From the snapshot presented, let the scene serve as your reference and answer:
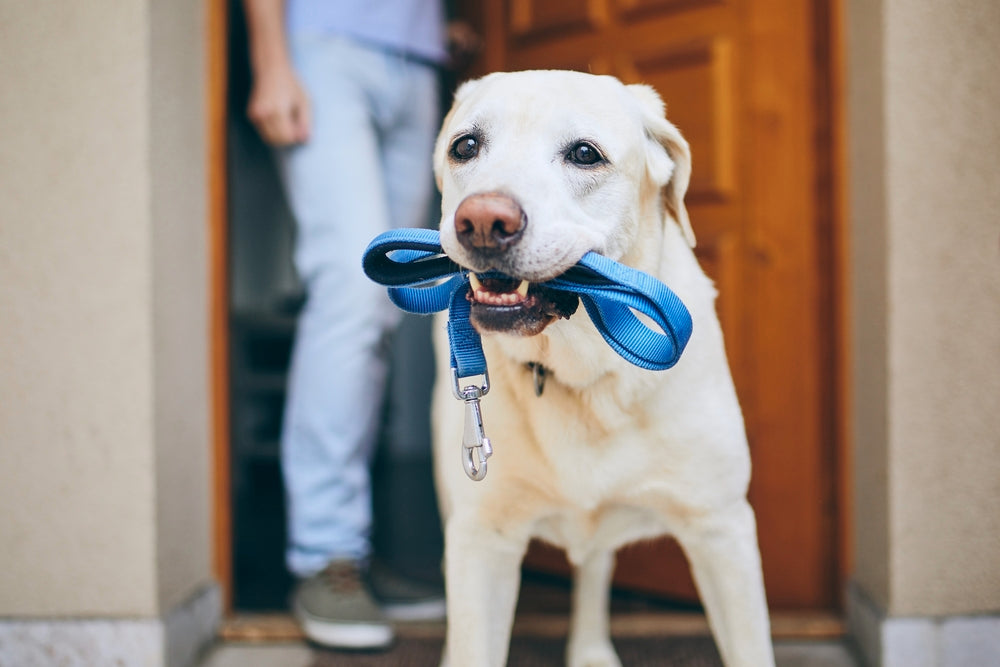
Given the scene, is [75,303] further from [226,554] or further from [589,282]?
[589,282]

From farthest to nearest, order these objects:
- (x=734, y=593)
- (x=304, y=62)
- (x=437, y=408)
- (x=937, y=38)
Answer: (x=304, y=62)
(x=437, y=408)
(x=937, y=38)
(x=734, y=593)

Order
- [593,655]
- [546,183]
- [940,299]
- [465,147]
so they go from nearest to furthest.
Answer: [546,183]
[465,147]
[940,299]
[593,655]

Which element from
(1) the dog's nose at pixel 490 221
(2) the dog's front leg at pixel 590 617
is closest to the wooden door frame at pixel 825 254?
(2) the dog's front leg at pixel 590 617

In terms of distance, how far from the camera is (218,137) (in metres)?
2.02

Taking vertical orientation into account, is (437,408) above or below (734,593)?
above

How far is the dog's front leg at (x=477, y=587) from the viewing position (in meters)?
1.33

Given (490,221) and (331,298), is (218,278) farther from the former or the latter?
(490,221)

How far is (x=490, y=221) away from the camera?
1.00 m

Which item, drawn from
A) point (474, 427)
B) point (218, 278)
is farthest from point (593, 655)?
point (218, 278)

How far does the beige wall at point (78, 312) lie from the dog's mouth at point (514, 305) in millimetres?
973

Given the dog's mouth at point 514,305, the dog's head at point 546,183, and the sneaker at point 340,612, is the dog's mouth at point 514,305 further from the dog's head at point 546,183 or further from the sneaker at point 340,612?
the sneaker at point 340,612

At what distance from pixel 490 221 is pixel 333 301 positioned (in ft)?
3.48

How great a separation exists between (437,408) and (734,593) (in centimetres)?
78

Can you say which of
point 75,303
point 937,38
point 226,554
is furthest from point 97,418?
point 937,38
